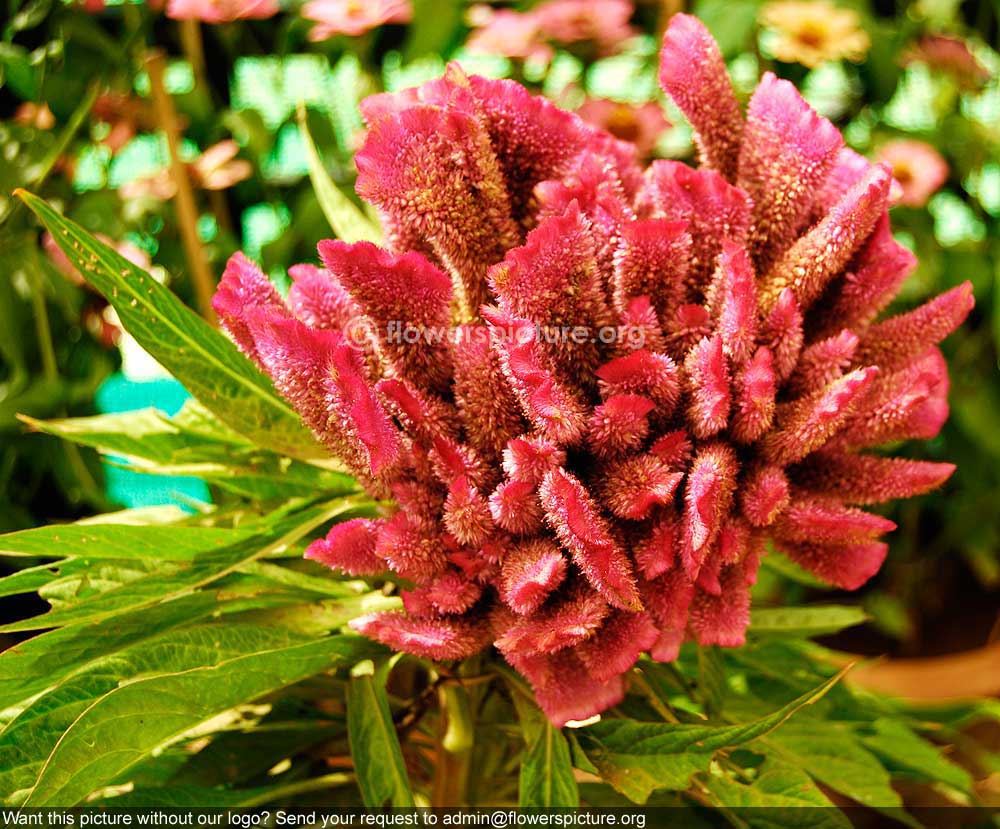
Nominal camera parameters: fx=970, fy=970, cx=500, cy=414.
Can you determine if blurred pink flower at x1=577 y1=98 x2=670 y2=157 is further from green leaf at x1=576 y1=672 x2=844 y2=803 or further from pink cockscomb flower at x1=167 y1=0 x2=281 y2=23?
green leaf at x1=576 y1=672 x2=844 y2=803

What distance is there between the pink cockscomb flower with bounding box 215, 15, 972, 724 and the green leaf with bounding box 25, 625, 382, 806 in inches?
1.4

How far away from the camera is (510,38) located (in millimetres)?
903

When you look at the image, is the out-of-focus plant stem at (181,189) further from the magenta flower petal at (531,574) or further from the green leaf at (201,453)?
the magenta flower petal at (531,574)

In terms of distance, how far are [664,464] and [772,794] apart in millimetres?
127

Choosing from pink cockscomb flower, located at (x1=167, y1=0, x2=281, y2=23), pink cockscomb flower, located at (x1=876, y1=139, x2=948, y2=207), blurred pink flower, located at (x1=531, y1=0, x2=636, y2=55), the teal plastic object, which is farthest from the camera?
pink cockscomb flower, located at (x1=876, y1=139, x2=948, y2=207)

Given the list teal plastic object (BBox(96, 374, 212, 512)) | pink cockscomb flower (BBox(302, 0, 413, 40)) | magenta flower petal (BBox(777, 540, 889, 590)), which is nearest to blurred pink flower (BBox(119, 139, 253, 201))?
pink cockscomb flower (BBox(302, 0, 413, 40))

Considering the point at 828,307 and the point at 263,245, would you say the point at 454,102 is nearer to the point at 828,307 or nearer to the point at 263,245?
the point at 828,307

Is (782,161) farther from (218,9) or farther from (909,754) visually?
(218,9)

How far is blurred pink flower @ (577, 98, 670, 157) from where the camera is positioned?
0.88 metres

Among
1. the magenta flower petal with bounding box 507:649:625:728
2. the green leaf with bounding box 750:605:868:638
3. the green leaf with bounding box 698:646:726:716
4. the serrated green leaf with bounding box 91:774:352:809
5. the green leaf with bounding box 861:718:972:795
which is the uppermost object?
the magenta flower petal with bounding box 507:649:625:728

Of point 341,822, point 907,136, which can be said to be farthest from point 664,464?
point 907,136

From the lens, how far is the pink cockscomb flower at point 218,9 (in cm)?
81

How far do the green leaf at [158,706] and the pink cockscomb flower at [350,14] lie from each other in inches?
27.2

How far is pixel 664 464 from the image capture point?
29cm
